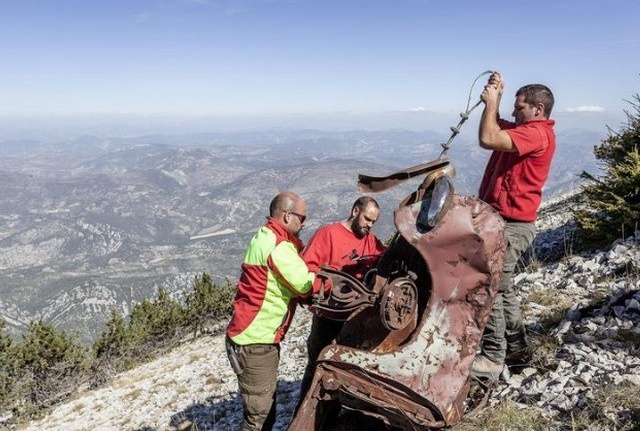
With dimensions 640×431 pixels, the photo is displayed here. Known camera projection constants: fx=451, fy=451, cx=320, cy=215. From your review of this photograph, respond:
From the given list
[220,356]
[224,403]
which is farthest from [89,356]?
[224,403]

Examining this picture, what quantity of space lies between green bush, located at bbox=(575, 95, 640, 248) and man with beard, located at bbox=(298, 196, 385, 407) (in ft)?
24.3

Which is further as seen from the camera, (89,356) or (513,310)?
(89,356)

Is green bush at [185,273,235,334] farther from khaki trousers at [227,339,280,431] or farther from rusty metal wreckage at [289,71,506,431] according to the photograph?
rusty metal wreckage at [289,71,506,431]

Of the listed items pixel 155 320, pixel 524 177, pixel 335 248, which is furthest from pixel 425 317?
pixel 155 320

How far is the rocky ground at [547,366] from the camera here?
17.1 feet

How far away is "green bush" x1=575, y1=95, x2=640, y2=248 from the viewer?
10.6m

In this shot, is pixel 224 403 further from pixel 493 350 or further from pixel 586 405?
pixel 586 405

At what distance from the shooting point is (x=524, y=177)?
5059 mm

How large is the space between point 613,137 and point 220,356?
46.1 ft

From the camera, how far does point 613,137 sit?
1280cm

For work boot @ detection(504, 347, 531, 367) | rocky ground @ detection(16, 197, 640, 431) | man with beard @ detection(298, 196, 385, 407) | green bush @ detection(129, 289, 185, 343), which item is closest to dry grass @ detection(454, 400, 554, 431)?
rocky ground @ detection(16, 197, 640, 431)

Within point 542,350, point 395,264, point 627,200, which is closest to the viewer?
point 395,264

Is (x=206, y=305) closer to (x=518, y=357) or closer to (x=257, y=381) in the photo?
(x=257, y=381)

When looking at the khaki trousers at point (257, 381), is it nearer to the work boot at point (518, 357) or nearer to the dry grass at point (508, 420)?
the dry grass at point (508, 420)
